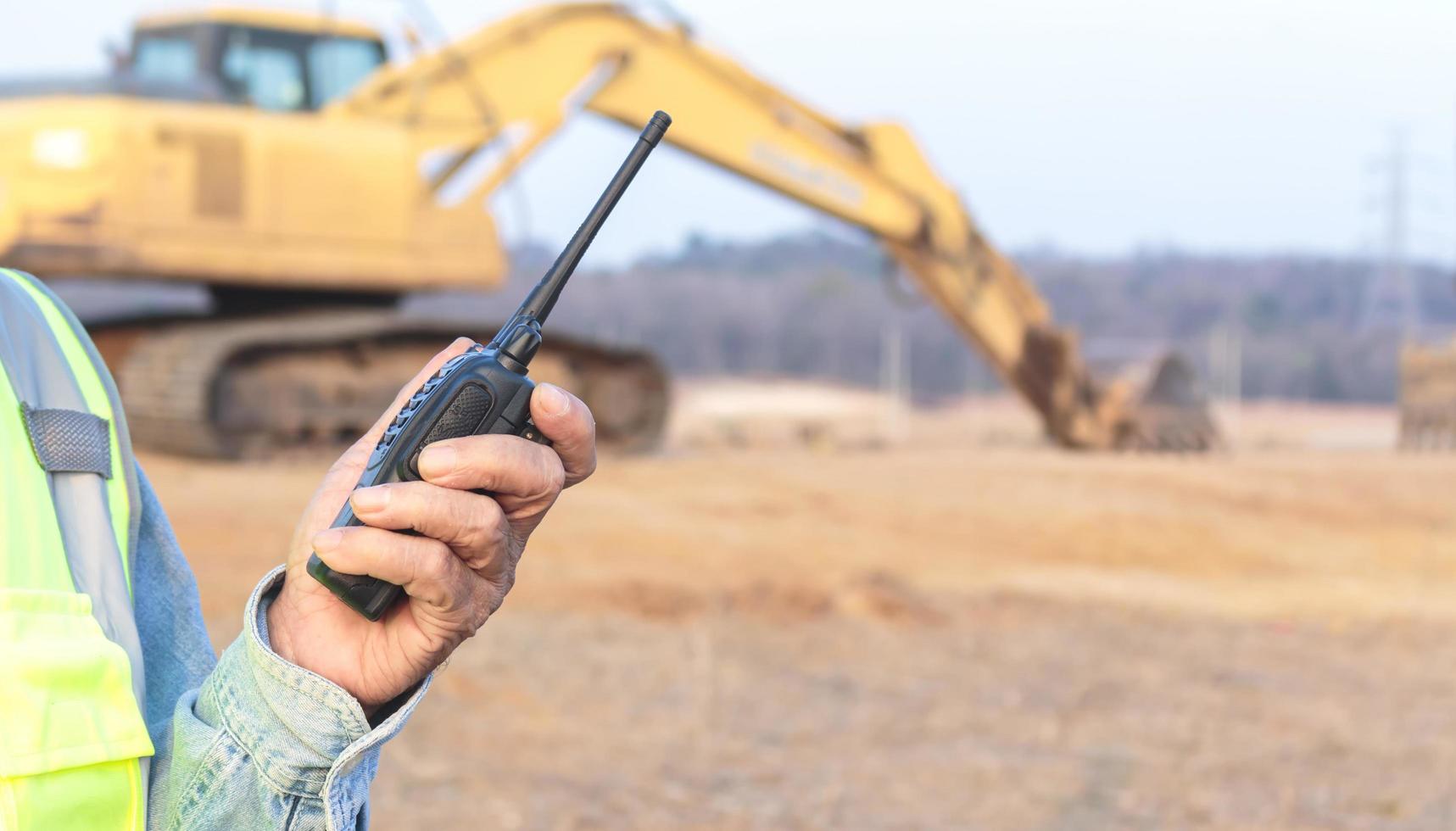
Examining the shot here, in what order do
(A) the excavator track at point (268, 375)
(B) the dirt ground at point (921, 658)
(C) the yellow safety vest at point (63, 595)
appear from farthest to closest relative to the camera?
(A) the excavator track at point (268, 375)
(B) the dirt ground at point (921, 658)
(C) the yellow safety vest at point (63, 595)

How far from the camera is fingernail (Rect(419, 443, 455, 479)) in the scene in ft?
3.82

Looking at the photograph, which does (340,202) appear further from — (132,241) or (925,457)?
(925,457)

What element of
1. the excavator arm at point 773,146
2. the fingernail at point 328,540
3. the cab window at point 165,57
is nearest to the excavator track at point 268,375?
the excavator arm at point 773,146

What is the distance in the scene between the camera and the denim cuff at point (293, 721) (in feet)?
4.12

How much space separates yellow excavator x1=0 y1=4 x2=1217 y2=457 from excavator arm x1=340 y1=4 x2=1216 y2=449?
→ 23 millimetres

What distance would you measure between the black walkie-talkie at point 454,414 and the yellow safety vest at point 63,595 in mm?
181

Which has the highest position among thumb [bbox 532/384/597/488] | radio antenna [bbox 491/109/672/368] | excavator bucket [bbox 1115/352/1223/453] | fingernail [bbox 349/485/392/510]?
radio antenna [bbox 491/109/672/368]

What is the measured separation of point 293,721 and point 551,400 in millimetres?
355

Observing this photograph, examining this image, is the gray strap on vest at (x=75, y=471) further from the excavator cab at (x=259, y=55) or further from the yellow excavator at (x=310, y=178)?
the excavator cab at (x=259, y=55)

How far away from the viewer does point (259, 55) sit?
1062 cm

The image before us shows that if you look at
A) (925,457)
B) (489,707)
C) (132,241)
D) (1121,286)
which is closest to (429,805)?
(489,707)

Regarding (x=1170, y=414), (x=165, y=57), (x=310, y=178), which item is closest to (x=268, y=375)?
(x=310, y=178)

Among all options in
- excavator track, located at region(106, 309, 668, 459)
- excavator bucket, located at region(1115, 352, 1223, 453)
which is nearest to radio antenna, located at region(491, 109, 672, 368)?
excavator track, located at region(106, 309, 668, 459)

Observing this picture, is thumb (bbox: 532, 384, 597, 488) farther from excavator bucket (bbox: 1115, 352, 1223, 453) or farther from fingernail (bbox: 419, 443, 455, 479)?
excavator bucket (bbox: 1115, 352, 1223, 453)
